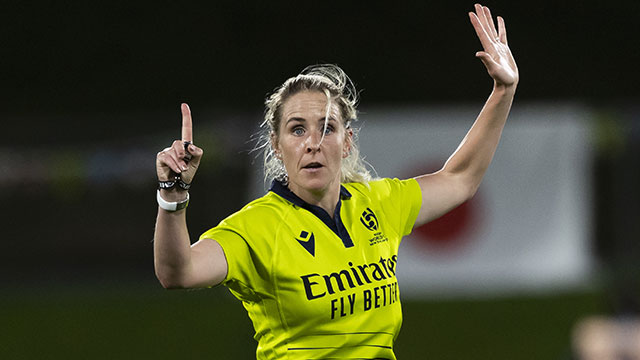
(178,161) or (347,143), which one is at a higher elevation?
(347,143)

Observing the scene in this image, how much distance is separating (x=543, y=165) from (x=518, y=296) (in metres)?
1.10

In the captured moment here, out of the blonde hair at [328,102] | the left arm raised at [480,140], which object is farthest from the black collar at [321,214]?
→ the left arm raised at [480,140]

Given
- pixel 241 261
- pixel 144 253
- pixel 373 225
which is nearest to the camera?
pixel 241 261

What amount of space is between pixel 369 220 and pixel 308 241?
1.01ft

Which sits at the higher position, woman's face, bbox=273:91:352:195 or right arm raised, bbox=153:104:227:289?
woman's face, bbox=273:91:352:195

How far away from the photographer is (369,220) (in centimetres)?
311

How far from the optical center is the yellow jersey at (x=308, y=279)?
276cm

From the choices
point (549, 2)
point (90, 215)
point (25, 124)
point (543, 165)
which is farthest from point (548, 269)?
point (549, 2)


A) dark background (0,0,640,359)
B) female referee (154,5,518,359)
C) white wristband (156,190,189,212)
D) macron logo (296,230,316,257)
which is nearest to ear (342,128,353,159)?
female referee (154,5,518,359)

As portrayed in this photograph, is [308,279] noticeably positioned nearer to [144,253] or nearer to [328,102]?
[328,102]

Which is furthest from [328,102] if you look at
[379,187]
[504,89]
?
[504,89]

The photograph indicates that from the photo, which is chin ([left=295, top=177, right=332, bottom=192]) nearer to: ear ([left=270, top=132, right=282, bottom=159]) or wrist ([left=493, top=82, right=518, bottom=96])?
ear ([left=270, top=132, right=282, bottom=159])

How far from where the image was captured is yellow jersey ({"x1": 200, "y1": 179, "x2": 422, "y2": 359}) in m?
2.76

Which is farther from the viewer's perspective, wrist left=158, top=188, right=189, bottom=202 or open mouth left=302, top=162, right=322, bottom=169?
open mouth left=302, top=162, right=322, bottom=169
